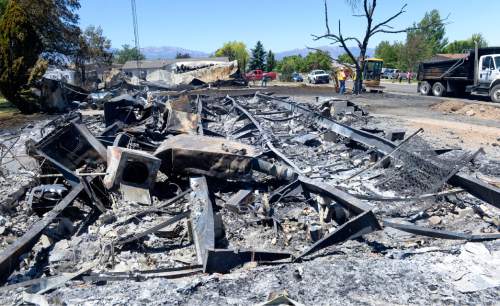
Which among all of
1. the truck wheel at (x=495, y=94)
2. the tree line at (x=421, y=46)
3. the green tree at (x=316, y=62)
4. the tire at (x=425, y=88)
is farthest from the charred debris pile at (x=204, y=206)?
the green tree at (x=316, y=62)

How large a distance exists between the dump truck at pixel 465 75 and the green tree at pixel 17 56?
21438 millimetres

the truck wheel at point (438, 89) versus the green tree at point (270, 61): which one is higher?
the green tree at point (270, 61)

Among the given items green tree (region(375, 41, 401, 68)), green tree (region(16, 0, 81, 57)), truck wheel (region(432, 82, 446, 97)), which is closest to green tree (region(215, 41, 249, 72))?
green tree (region(375, 41, 401, 68))

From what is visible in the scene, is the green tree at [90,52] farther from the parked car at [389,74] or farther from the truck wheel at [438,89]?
the parked car at [389,74]

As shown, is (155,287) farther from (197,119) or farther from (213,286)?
(197,119)

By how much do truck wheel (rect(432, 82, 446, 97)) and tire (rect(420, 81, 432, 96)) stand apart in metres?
0.67

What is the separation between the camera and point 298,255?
3557 mm

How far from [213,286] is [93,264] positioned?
59.2 inches

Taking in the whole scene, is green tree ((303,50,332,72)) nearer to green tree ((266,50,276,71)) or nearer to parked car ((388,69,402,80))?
green tree ((266,50,276,71))

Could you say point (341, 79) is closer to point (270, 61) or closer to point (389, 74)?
point (389, 74)

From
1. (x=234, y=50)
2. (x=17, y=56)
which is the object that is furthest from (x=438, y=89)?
(x=234, y=50)

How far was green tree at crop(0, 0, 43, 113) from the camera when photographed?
54.6 feet

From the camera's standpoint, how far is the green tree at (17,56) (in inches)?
656

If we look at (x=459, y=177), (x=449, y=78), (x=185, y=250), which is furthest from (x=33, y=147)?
(x=449, y=78)
